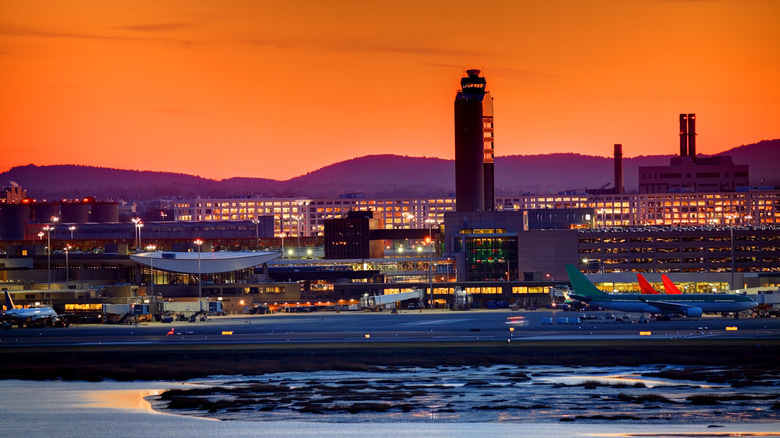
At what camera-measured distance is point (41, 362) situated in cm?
10800

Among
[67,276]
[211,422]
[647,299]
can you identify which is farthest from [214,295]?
[211,422]

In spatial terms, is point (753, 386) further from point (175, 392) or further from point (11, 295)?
point (11, 295)

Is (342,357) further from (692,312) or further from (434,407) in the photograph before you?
(692,312)

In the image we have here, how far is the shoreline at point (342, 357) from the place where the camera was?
101500 mm

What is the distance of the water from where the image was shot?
7388cm

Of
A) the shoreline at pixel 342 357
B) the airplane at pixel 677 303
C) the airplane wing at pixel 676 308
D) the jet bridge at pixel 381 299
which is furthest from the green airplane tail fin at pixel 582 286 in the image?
the shoreline at pixel 342 357

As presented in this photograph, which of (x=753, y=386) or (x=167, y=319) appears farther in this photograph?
(x=167, y=319)

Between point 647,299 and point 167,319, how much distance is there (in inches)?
2477

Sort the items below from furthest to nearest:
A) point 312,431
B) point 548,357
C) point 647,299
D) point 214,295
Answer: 1. point 214,295
2. point 647,299
3. point 548,357
4. point 312,431

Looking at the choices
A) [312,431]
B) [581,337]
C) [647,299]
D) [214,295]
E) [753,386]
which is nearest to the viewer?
[312,431]

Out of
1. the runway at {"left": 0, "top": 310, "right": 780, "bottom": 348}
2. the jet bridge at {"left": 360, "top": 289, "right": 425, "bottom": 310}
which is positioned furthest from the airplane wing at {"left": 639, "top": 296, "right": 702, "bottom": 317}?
the jet bridge at {"left": 360, "top": 289, "right": 425, "bottom": 310}

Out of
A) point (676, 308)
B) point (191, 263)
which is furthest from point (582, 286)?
point (191, 263)

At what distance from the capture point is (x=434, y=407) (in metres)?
81.2

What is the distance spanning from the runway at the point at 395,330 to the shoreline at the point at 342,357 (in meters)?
4.45
